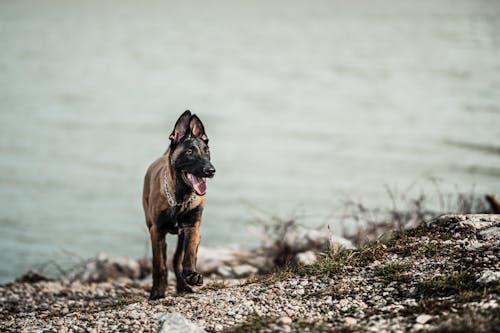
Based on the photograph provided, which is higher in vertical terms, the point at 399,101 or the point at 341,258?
the point at 399,101

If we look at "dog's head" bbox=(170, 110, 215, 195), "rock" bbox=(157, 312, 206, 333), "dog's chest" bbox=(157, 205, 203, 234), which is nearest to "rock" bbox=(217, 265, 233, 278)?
"dog's chest" bbox=(157, 205, 203, 234)

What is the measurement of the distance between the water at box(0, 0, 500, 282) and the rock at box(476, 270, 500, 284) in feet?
32.6

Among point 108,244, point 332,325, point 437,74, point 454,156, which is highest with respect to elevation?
point 437,74

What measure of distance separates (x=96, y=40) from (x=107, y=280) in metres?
53.8

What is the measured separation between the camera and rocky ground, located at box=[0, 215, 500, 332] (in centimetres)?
618

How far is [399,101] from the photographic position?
115ft

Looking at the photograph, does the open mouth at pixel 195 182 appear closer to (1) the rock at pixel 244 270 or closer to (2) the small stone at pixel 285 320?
(2) the small stone at pixel 285 320

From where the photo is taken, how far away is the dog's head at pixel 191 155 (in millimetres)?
7656

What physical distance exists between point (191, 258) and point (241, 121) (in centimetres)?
2283

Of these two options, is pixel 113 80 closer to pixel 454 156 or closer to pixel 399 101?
pixel 399 101

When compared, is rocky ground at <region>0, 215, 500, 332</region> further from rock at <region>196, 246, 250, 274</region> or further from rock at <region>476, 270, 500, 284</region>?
rock at <region>196, 246, 250, 274</region>

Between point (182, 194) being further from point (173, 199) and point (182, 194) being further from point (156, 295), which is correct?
point (156, 295)

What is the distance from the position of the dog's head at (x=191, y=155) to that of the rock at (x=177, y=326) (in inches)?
65.6

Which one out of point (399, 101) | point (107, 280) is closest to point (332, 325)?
point (107, 280)
